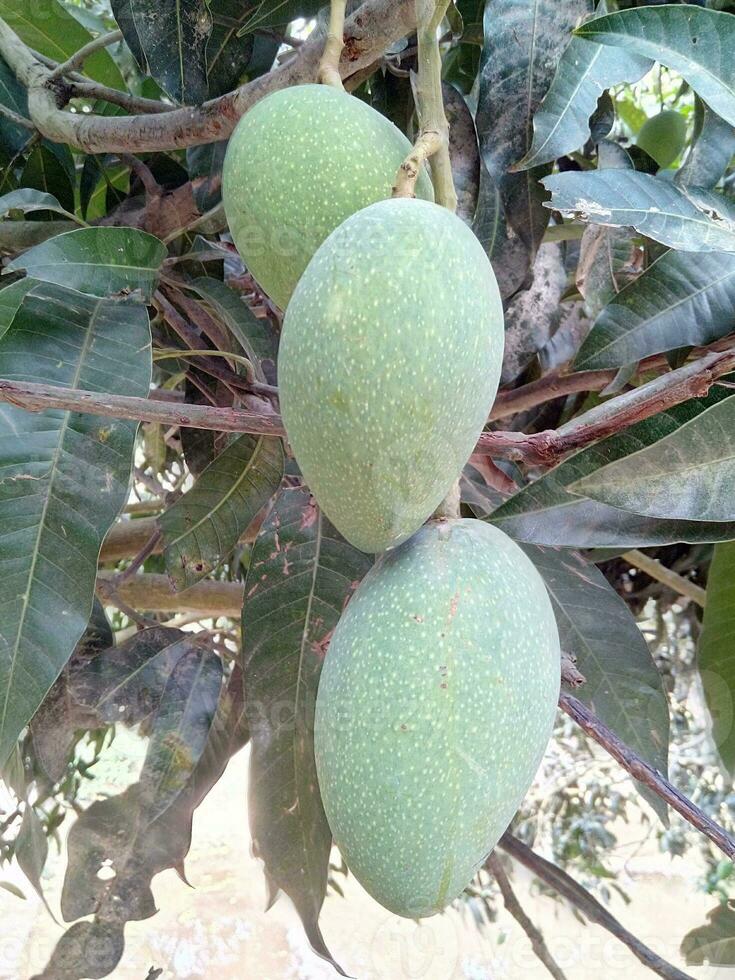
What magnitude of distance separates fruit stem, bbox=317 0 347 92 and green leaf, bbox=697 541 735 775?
1.58 ft

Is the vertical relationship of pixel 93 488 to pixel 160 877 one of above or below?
above

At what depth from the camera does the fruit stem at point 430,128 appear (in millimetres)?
379

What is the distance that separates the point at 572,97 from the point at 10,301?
14.0 inches

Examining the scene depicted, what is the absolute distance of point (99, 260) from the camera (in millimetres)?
602

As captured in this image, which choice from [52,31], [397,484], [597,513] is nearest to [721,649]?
[597,513]

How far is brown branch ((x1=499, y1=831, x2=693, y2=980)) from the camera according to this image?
78 cm

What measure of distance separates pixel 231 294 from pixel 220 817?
591mm

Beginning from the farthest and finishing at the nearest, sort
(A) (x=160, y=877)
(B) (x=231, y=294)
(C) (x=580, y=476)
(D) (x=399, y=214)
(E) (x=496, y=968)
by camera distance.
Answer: (E) (x=496, y=968) < (A) (x=160, y=877) < (B) (x=231, y=294) < (C) (x=580, y=476) < (D) (x=399, y=214)

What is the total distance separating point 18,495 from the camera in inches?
20.5

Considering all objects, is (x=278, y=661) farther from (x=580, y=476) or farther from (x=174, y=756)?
(x=580, y=476)

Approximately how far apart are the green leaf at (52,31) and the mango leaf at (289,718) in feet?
1.78

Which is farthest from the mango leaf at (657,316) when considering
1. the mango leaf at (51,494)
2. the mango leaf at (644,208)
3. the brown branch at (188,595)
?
the brown branch at (188,595)

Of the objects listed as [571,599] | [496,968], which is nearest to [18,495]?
[571,599]

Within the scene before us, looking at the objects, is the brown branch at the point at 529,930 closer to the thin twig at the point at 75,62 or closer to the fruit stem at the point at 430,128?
the fruit stem at the point at 430,128
